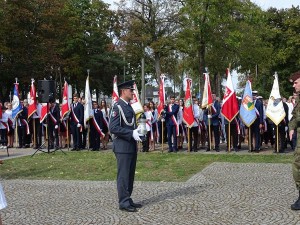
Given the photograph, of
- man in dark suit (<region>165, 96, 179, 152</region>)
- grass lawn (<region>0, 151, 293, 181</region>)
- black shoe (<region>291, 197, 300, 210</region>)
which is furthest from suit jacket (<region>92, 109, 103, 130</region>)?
black shoe (<region>291, 197, 300, 210</region>)

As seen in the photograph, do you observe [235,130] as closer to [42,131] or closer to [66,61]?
[42,131]

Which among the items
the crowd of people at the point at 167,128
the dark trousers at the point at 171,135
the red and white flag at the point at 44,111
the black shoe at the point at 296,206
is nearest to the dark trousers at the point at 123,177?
the black shoe at the point at 296,206

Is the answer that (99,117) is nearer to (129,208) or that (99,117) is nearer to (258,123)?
(258,123)

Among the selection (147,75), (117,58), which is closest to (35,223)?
(117,58)

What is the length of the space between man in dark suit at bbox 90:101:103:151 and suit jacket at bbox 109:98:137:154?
10810 mm

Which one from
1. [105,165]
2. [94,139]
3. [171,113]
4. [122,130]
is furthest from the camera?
[94,139]

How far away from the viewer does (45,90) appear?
1736 cm

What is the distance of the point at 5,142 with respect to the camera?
18719 millimetres

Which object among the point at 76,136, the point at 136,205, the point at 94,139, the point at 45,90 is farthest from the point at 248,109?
the point at 136,205

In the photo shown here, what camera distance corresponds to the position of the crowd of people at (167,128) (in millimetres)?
17312

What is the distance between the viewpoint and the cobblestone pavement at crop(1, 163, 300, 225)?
7.45 meters

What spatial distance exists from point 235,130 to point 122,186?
10207mm

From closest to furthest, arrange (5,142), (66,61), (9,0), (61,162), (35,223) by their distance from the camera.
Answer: (35,223) → (61,162) → (5,142) → (9,0) → (66,61)

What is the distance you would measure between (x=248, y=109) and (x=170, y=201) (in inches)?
353
